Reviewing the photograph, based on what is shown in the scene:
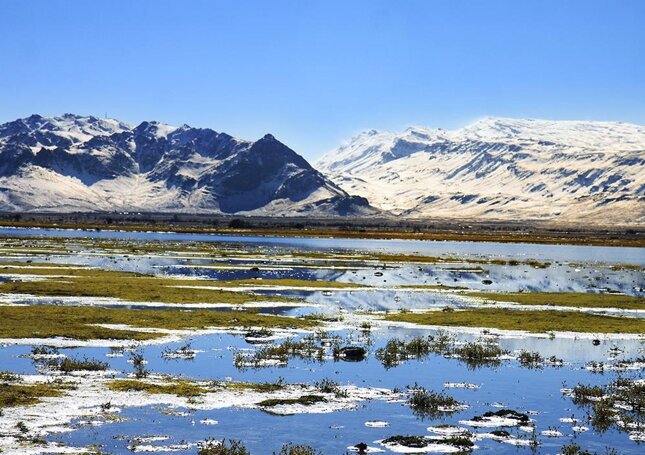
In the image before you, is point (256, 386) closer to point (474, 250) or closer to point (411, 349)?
point (411, 349)

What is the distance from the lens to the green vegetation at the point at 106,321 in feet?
131

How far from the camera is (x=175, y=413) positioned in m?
25.8

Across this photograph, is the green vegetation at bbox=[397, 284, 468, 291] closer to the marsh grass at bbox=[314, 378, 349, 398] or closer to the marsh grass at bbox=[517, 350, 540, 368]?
the marsh grass at bbox=[517, 350, 540, 368]

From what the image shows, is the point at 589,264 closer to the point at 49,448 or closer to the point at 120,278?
the point at 120,278

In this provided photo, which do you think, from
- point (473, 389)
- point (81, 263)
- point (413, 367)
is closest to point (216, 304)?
point (413, 367)

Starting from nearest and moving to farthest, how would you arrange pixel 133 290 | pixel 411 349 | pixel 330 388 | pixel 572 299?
1. pixel 330 388
2. pixel 411 349
3. pixel 133 290
4. pixel 572 299

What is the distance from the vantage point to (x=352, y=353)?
3712 centimetres

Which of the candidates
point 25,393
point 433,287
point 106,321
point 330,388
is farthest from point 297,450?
point 433,287

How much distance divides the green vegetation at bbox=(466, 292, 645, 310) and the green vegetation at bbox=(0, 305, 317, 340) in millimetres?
23397

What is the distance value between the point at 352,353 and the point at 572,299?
35221mm

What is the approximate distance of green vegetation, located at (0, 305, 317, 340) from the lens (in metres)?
39.8

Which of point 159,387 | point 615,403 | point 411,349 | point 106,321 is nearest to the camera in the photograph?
point 159,387

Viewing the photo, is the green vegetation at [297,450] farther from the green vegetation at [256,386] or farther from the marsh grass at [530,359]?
the marsh grass at [530,359]

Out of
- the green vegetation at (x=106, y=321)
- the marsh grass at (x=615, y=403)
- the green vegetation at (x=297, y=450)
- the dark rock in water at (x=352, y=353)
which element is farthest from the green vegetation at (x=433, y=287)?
the green vegetation at (x=297, y=450)
